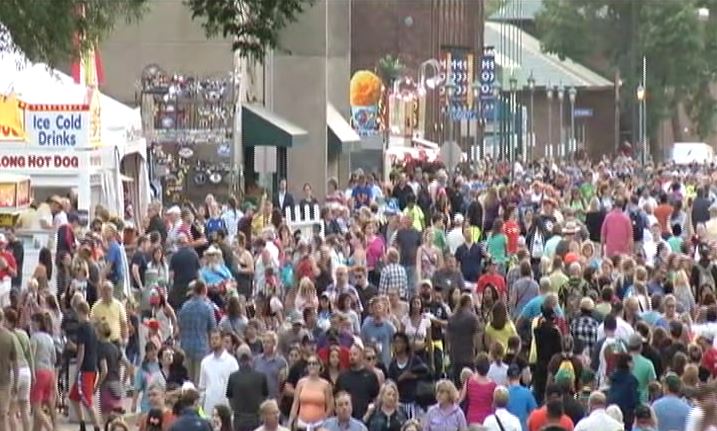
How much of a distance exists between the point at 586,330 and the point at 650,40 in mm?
104368

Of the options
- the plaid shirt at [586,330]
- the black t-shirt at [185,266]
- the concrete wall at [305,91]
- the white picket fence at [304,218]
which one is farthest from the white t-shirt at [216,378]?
the concrete wall at [305,91]

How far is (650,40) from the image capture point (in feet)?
409

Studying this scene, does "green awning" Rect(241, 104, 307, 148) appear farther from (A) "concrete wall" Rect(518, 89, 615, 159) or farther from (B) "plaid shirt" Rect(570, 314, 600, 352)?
(A) "concrete wall" Rect(518, 89, 615, 159)

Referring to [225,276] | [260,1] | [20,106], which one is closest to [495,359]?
[260,1]

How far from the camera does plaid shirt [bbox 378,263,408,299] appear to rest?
2572 cm

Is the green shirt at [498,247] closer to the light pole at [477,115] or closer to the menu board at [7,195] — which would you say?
the menu board at [7,195]

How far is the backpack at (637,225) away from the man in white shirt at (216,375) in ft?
45.3

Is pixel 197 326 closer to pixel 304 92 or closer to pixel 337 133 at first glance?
pixel 304 92

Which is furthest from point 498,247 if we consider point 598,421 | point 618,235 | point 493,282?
point 598,421

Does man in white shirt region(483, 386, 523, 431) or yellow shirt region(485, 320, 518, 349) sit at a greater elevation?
yellow shirt region(485, 320, 518, 349)

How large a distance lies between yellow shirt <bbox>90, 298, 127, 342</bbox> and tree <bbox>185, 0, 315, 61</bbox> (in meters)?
4.55

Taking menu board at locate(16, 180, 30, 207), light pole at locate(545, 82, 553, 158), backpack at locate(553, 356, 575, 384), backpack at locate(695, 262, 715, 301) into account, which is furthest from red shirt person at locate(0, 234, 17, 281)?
light pole at locate(545, 82, 553, 158)

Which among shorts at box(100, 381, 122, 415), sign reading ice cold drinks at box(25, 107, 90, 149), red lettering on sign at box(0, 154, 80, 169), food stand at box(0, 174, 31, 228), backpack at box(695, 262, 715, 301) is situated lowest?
shorts at box(100, 381, 122, 415)

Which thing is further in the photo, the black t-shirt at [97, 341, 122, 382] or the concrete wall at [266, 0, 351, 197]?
the concrete wall at [266, 0, 351, 197]
